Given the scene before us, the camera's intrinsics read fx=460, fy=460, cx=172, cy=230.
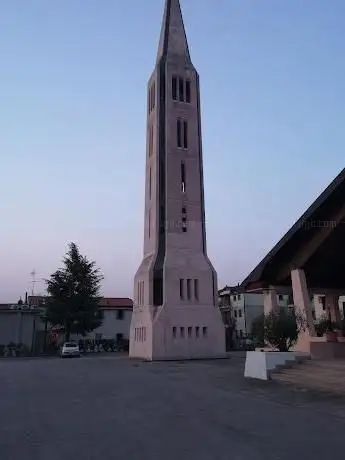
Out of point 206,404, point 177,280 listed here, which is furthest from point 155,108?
point 206,404

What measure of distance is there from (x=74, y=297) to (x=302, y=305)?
37.1 meters

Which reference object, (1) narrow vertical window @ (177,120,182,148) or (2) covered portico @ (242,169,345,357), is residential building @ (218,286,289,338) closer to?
(1) narrow vertical window @ (177,120,182,148)

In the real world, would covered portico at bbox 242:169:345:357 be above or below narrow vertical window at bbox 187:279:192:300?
below

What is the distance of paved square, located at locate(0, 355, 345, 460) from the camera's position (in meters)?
6.07

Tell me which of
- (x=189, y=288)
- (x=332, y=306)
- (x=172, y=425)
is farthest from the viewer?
(x=189, y=288)

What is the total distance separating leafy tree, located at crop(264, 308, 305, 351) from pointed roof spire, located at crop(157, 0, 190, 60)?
3818 centimetres

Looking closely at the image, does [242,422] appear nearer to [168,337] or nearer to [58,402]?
[58,402]

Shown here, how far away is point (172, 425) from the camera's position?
7918 mm

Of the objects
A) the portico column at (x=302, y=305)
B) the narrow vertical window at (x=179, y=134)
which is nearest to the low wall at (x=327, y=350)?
the portico column at (x=302, y=305)

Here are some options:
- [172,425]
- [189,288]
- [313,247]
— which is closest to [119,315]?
[189,288]

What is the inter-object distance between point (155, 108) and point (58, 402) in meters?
38.6

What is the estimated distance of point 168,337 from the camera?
39.0 meters

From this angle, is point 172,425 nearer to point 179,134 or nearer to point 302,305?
point 302,305

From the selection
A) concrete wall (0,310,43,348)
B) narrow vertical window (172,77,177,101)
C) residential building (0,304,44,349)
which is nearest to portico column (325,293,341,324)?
narrow vertical window (172,77,177,101)
